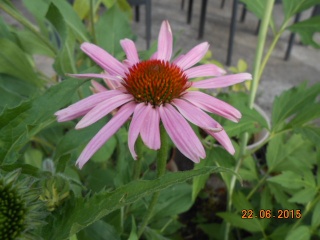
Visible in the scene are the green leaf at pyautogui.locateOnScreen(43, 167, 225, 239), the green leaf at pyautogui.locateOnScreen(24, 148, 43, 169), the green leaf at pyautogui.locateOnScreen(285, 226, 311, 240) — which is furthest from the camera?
the green leaf at pyautogui.locateOnScreen(24, 148, 43, 169)

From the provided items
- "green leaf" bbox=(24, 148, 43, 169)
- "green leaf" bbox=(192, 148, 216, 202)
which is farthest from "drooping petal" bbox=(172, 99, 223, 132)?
"green leaf" bbox=(24, 148, 43, 169)

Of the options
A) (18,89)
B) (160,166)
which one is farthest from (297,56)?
(160,166)

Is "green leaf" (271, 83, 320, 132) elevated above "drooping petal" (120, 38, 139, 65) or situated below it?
below

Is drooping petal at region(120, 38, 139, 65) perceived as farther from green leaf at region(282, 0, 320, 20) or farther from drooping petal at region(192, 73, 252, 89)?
green leaf at region(282, 0, 320, 20)

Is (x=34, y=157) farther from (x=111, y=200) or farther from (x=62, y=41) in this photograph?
(x=111, y=200)

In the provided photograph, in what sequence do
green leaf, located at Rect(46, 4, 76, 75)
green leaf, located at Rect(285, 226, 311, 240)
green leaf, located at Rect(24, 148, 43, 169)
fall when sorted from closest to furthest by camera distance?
green leaf, located at Rect(46, 4, 76, 75), green leaf, located at Rect(285, 226, 311, 240), green leaf, located at Rect(24, 148, 43, 169)

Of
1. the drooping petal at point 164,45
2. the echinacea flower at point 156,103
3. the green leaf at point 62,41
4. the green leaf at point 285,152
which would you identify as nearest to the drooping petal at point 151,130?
the echinacea flower at point 156,103

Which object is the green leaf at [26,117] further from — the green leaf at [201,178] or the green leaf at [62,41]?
the green leaf at [201,178]
